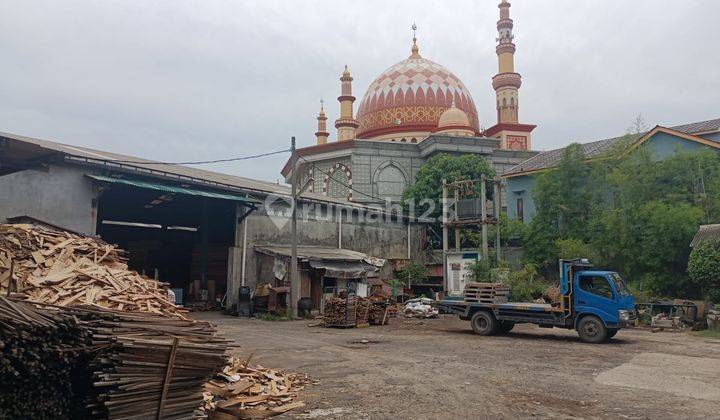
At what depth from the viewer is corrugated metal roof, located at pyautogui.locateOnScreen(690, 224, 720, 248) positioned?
18.3 m

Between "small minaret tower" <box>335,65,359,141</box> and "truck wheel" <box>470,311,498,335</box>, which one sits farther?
"small minaret tower" <box>335,65,359,141</box>

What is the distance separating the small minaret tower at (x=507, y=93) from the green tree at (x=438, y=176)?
1403cm

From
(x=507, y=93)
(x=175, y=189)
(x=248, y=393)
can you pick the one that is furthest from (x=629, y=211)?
(x=507, y=93)

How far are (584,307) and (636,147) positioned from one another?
43.8 feet

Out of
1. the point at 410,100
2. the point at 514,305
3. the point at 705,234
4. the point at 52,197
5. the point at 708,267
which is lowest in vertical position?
the point at 514,305

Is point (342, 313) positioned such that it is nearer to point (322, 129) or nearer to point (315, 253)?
point (315, 253)

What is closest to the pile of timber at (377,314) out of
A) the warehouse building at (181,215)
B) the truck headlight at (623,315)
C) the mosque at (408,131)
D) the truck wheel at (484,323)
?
the truck wheel at (484,323)

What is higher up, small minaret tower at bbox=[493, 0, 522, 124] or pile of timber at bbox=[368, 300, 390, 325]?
small minaret tower at bbox=[493, 0, 522, 124]

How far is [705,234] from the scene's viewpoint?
18.7 m

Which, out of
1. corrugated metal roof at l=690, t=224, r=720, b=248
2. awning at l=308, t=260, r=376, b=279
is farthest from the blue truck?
awning at l=308, t=260, r=376, b=279

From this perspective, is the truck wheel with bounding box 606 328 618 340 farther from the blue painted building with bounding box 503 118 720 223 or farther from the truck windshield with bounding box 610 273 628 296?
the blue painted building with bounding box 503 118 720 223

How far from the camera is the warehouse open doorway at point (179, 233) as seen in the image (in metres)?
23.4

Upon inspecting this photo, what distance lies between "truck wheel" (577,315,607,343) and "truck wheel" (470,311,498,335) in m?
2.47

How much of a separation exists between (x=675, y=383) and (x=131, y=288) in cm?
912
